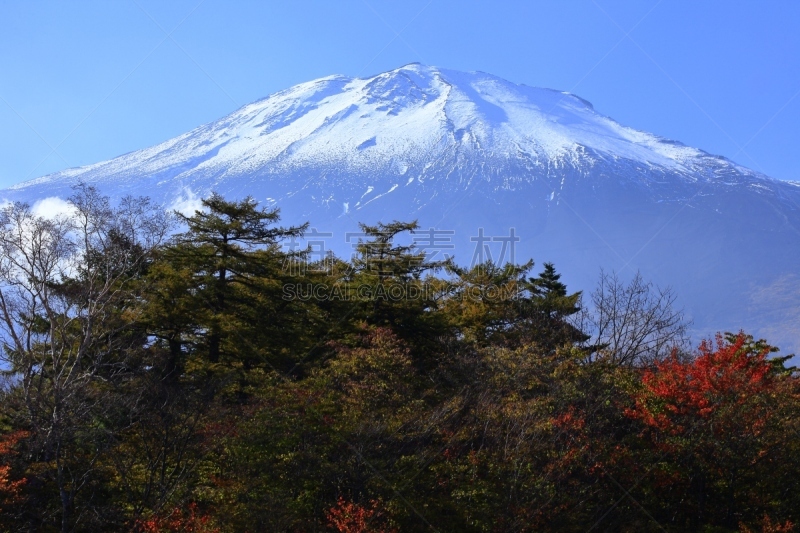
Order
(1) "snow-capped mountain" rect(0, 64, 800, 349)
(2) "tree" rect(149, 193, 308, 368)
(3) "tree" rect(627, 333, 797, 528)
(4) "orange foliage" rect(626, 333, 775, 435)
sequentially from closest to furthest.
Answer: (3) "tree" rect(627, 333, 797, 528) → (4) "orange foliage" rect(626, 333, 775, 435) → (2) "tree" rect(149, 193, 308, 368) → (1) "snow-capped mountain" rect(0, 64, 800, 349)

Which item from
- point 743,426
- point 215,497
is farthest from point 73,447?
point 743,426

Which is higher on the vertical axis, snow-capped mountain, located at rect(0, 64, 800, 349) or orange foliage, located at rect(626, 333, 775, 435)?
snow-capped mountain, located at rect(0, 64, 800, 349)

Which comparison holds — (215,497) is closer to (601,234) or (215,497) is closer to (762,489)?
(762,489)

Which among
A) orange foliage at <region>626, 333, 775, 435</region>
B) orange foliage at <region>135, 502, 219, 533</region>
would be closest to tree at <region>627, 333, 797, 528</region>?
orange foliage at <region>626, 333, 775, 435</region>

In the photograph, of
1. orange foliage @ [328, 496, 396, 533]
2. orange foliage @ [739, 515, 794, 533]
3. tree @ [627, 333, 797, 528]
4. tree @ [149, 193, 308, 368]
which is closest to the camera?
orange foliage @ [328, 496, 396, 533]

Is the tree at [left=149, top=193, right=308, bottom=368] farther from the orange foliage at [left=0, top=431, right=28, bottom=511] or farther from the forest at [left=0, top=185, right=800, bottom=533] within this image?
the orange foliage at [left=0, top=431, right=28, bottom=511]

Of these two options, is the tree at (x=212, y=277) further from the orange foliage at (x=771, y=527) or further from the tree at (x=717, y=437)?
the orange foliage at (x=771, y=527)

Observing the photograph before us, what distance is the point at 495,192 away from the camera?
6403 inches

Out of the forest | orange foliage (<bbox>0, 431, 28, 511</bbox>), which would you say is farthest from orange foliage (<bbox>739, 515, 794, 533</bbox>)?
orange foliage (<bbox>0, 431, 28, 511</bbox>)

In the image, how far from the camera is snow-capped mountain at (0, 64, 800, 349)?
501 ft

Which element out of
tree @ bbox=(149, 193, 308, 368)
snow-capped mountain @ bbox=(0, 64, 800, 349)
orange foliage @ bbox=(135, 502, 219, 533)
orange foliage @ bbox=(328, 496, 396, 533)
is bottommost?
orange foliage @ bbox=(135, 502, 219, 533)

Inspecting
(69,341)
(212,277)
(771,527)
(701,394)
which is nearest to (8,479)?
Answer: (69,341)

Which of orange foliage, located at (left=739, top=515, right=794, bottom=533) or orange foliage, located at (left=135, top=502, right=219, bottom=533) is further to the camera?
orange foliage, located at (left=739, top=515, right=794, bottom=533)

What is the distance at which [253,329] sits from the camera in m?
22.2
